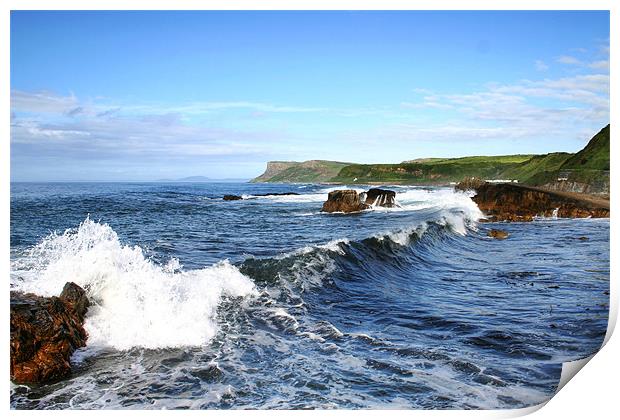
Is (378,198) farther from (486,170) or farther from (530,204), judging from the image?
(486,170)

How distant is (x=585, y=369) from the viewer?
5023 millimetres

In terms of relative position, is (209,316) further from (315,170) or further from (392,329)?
(315,170)

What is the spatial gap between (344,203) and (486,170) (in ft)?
54.1

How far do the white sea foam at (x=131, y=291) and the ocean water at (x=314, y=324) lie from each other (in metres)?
0.02

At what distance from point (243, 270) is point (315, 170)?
29.6 metres

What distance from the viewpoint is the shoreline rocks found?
15.8 m

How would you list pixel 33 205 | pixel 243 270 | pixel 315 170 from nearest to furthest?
pixel 243 270 → pixel 33 205 → pixel 315 170

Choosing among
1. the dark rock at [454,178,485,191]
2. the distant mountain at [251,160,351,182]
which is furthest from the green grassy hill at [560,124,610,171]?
the distant mountain at [251,160,351,182]

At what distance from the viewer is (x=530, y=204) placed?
18797 mm

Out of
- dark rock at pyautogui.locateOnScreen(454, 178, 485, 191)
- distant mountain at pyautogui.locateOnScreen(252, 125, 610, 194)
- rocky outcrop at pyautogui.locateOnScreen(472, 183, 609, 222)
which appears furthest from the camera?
dark rock at pyautogui.locateOnScreen(454, 178, 485, 191)

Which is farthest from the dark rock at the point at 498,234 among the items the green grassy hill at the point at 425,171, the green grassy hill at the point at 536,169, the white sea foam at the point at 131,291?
the green grassy hill at the point at 425,171

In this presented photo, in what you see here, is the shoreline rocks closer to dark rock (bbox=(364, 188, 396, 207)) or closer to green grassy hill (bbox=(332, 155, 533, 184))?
dark rock (bbox=(364, 188, 396, 207))
